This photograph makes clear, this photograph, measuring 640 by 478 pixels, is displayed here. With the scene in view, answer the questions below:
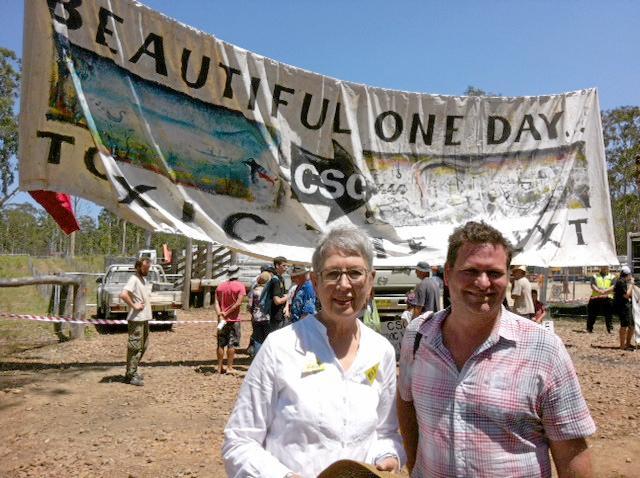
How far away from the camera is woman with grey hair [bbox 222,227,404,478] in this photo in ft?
6.07

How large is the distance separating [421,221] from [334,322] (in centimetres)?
581

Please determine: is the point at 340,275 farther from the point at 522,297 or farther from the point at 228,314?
the point at 522,297

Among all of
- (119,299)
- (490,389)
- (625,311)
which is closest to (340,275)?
(490,389)

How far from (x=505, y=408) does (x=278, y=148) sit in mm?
5655

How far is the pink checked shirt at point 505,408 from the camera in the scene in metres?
1.83

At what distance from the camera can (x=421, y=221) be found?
7.67m

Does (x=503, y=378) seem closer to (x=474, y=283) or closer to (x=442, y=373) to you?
(x=442, y=373)

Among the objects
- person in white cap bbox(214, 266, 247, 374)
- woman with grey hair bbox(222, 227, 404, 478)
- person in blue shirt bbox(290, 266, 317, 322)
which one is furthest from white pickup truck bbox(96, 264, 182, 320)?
woman with grey hair bbox(222, 227, 404, 478)

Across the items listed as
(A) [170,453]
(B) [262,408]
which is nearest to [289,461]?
(B) [262,408]

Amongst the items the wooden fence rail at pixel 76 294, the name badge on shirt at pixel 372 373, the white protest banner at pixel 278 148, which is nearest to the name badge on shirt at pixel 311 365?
the name badge on shirt at pixel 372 373

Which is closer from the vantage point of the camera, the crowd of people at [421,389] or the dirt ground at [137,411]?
the crowd of people at [421,389]

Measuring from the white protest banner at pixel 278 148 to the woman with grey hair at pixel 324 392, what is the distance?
468cm

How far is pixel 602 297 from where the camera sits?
1359cm

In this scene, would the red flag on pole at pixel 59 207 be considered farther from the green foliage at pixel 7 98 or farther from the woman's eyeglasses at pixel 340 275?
the green foliage at pixel 7 98
